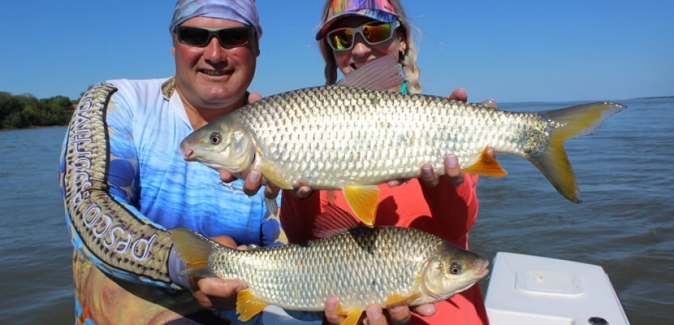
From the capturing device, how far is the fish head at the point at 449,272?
255 centimetres

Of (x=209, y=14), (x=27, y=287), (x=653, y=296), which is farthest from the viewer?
(x=27, y=287)

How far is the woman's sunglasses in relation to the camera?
322cm

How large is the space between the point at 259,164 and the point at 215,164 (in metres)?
0.25

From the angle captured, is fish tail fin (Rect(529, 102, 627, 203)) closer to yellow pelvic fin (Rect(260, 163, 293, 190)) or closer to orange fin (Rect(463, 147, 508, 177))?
orange fin (Rect(463, 147, 508, 177))

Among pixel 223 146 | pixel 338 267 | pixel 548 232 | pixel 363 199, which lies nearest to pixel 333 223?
pixel 338 267

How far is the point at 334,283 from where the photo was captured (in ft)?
8.56

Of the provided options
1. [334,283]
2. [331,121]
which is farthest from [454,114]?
[334,283]

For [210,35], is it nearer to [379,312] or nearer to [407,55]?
[407,55]

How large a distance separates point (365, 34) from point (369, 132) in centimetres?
104

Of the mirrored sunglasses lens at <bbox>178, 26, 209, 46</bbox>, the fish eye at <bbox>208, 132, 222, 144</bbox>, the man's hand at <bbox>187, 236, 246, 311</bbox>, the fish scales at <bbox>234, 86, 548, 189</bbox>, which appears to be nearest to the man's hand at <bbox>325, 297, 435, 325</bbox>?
the man's hand at <bbox>187, 236, 246, 311</bbox>

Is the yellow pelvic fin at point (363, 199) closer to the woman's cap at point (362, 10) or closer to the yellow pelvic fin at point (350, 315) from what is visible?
the yellow pelvic fin at point (350, 315)

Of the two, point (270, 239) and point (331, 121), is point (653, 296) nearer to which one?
point (270, 239)

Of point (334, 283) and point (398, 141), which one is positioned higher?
point (398, 141)

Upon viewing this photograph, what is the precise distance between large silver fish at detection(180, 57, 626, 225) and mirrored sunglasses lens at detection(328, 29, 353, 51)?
85cm
